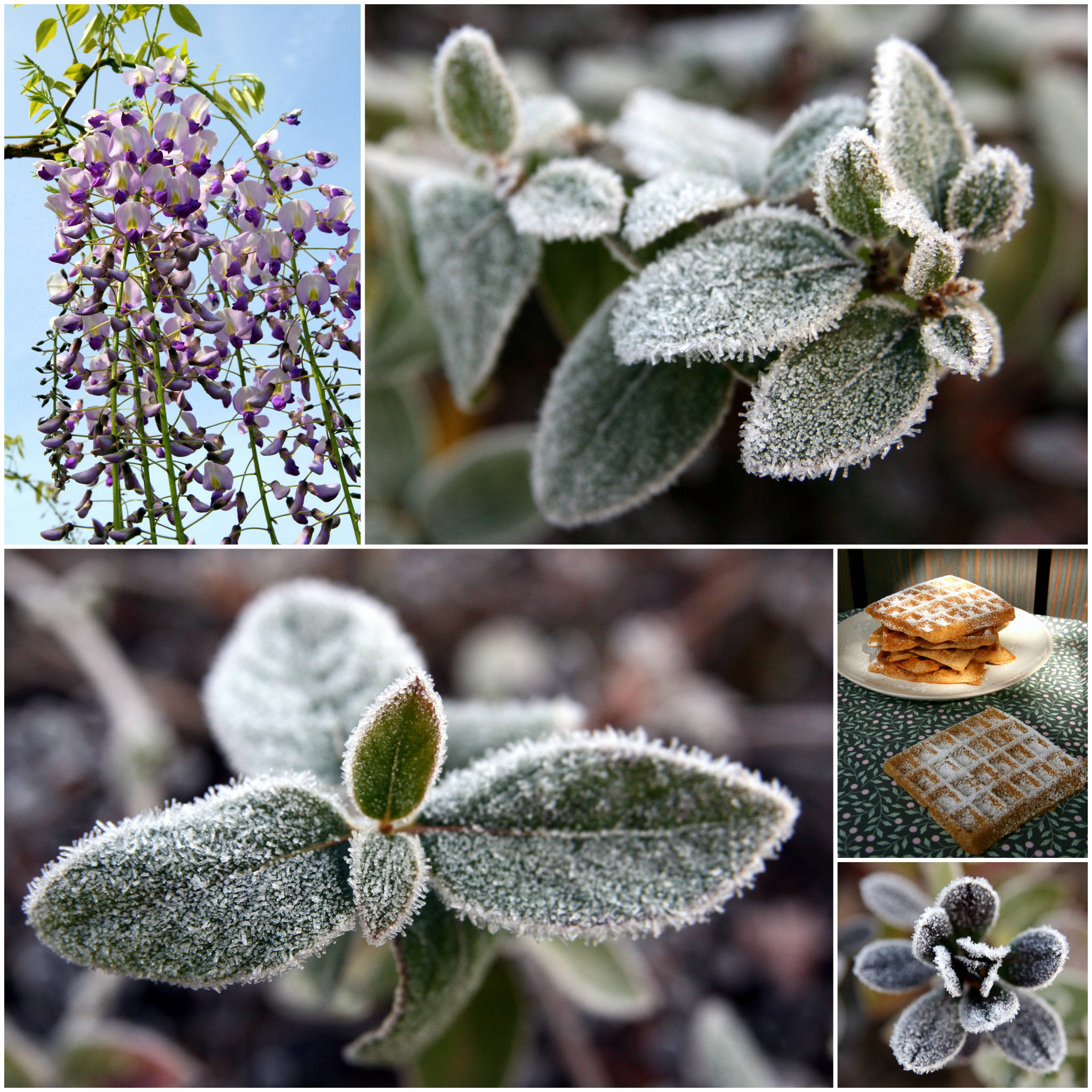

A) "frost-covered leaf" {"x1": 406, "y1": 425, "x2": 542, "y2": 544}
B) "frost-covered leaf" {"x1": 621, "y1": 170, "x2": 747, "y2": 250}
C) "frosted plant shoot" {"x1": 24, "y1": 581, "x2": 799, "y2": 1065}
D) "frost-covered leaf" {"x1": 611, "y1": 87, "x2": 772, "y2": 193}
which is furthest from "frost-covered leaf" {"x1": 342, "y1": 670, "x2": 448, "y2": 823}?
"frost-covered leaf" {"x1": 406, "y1": 425, "x2": 542, "y2": 544}

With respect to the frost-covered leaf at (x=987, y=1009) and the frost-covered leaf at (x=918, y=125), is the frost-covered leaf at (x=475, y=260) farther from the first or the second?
the frost-covered leaf at (x=987, y=1009)

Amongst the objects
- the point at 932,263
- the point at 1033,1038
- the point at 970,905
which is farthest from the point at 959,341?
the point at 1033,1038

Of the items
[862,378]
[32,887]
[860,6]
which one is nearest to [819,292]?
[862,378]

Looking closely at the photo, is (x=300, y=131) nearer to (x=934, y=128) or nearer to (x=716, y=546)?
(x=934, y=128)

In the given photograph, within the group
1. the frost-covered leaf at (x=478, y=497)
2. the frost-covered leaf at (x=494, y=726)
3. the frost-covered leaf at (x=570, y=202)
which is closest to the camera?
the frost-covered leaf at (x=570, y=202)

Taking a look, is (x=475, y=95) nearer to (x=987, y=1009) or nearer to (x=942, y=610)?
(x=942, y=610)

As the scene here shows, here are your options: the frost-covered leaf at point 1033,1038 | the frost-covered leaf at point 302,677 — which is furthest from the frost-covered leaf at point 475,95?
the frost-covered leaf at point 1033,1038
